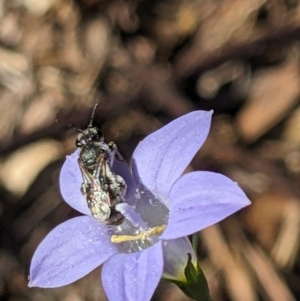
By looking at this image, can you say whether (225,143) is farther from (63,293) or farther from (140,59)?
(63,293)

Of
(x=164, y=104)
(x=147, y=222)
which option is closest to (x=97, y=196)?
(x=147, y=222)

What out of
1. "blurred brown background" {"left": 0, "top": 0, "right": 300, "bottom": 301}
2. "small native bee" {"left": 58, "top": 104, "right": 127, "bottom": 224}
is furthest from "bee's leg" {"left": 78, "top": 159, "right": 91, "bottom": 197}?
"blurred brown background" {"left": 0, "top": 0, "right": 300, "bottom": 301}

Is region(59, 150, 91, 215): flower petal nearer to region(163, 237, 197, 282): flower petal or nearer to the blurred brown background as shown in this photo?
region(163, 237, 197, 282): flower petal

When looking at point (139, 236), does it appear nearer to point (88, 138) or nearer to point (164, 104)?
point (88, 138)

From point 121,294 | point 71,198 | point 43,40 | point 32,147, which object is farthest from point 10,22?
point 121,294

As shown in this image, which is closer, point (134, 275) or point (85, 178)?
point (134, 275)

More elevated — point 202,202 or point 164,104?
point 202,202
